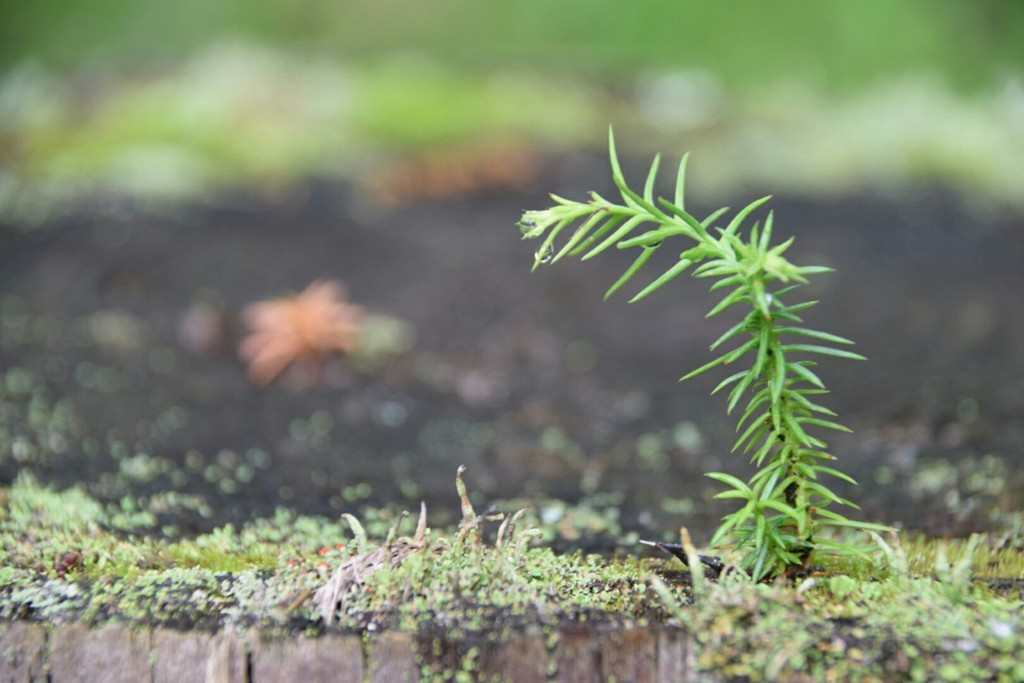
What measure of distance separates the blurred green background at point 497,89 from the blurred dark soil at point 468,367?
14.6 inches

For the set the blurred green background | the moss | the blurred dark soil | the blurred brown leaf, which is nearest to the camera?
the moss

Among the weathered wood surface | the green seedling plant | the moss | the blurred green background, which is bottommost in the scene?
the weathered wood surface

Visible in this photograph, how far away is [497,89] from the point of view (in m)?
5.22

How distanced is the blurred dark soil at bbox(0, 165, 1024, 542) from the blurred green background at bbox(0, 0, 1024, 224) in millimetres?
371

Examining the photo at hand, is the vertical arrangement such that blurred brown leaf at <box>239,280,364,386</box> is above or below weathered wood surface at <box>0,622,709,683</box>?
above

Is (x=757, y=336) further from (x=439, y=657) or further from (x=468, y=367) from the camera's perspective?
(x=468, y=367)

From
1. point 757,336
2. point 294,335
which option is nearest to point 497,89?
point 294,335

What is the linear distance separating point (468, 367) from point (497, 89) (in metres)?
2.47

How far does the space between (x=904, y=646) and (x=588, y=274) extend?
110 inches

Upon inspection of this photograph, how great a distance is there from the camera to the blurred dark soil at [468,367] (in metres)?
2.18

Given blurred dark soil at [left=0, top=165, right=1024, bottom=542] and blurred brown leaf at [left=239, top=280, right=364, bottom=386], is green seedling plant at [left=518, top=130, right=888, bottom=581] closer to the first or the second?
blurred dark soil at [left=0, top=165, right=1024, bottom=542]

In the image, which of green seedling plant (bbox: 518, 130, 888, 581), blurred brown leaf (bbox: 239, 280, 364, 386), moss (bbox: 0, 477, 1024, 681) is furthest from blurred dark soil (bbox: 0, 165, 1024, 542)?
green seedling plant (bbox: 518, 130, 888, 581)

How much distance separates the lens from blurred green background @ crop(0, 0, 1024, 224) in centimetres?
476

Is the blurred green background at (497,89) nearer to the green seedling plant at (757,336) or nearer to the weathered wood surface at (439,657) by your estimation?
the green seedling plant at (757,336)
